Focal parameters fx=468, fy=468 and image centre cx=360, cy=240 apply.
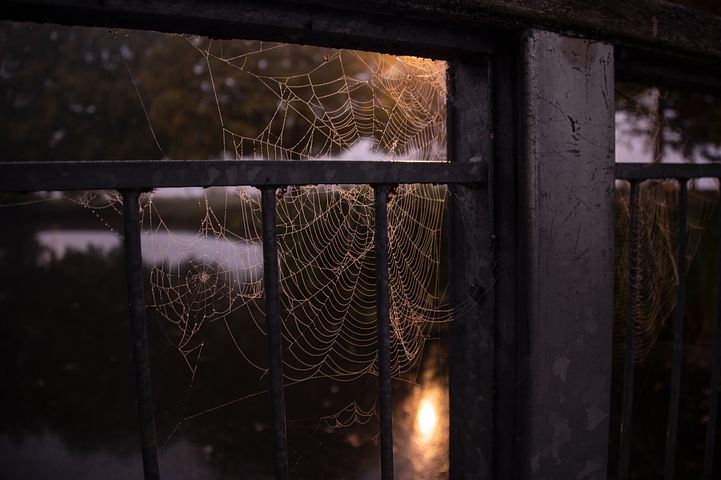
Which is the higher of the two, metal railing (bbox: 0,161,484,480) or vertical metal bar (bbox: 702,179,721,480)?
metal railing (bbox: 0,161,484,480)

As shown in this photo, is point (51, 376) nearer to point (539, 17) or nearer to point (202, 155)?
point (539, 17)

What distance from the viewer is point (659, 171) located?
1605mm

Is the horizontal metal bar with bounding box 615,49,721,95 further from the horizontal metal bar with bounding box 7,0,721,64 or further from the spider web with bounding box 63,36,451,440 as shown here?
the spider web with bounding box 63,36,451,440

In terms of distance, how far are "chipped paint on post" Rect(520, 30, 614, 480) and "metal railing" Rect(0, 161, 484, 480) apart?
33 cm

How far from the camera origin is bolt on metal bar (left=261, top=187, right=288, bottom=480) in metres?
1.09

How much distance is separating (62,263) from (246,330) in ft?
38.3

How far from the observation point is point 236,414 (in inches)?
204

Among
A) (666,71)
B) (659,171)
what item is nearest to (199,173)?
(659,171)

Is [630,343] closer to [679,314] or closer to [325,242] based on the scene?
[679,314]

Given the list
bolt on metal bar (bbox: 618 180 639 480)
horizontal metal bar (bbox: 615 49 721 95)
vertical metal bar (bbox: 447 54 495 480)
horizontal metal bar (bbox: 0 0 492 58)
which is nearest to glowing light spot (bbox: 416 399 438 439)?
bolt on metal bar (bbox: 618 180 639 480)

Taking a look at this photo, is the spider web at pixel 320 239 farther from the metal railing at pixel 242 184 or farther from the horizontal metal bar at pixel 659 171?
the horizontal metal bar at pixel 659 171

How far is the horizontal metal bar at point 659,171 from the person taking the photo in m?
1.56

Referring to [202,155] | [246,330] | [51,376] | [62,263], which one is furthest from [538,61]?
[62,263]

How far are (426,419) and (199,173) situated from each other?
478 cm
